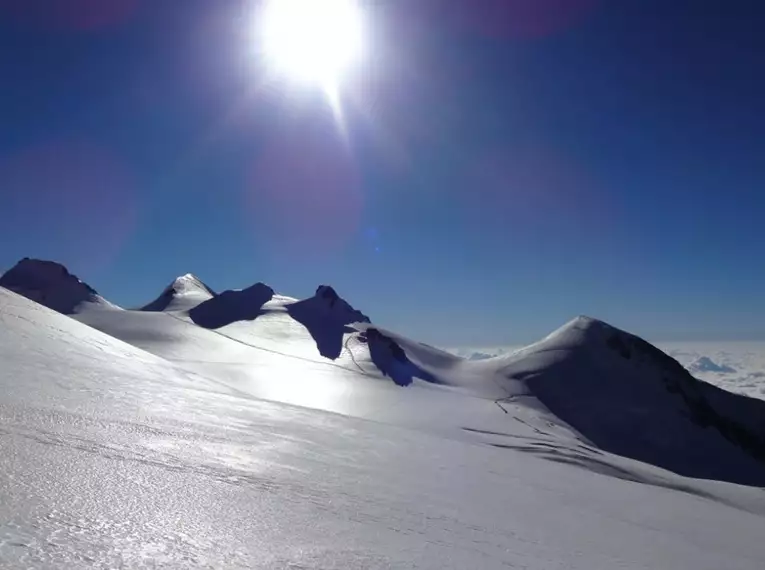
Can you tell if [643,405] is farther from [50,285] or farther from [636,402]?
[50,285]

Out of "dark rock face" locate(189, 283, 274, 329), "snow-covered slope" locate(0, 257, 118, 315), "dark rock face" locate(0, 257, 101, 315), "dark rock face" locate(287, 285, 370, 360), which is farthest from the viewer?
"dark rock face" locate(0, 257, 101, 315)

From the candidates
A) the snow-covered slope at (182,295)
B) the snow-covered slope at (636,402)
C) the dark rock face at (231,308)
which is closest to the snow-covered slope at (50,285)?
the snow-covered slope at (182,295)

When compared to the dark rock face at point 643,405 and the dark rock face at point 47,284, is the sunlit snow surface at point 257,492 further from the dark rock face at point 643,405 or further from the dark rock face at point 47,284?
the dark rock face at point 47,284

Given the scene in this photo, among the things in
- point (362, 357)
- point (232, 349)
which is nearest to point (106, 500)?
point (232, 349)

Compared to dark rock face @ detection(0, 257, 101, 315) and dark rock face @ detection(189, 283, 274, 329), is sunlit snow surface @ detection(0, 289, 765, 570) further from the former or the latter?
dark rock face @ detection(0, 257, 101, 315)

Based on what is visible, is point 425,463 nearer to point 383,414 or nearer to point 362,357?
point 383,414

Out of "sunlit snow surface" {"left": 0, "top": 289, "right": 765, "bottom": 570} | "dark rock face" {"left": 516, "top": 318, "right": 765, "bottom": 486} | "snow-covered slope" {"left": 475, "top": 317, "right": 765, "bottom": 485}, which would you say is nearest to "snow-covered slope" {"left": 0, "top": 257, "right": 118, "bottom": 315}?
"snow-covered slope" {"left": 475, "top": 317, "right": 765, "bottom": 485}

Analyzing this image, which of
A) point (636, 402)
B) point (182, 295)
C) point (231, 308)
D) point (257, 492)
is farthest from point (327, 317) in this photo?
point (257, 492)
